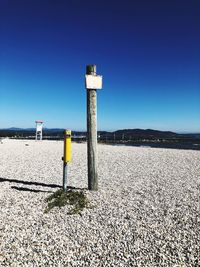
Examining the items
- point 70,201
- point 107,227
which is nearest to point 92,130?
point 70,201

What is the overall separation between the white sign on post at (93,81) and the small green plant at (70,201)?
266 cm

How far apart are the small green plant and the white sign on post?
2.66 m

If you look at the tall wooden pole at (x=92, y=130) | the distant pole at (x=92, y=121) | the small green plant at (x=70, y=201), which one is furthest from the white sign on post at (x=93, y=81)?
the small green plant at (x=70, y=201)

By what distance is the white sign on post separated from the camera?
648 centimetres

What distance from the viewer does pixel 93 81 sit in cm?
655

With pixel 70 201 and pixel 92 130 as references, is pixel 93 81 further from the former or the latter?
pixel 70 201

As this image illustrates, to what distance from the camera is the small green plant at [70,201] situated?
529 cm

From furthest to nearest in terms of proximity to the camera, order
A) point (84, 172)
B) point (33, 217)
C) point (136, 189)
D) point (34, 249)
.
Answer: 1. point (84, 172)
2. point (136, 189)
3. point (33, 217)
4. point (34, 249)

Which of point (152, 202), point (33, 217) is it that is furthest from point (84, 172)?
point (33, 217)

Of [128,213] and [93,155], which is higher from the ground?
[93,155]

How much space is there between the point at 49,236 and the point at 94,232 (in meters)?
0.71

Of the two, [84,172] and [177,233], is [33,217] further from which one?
[84,172]

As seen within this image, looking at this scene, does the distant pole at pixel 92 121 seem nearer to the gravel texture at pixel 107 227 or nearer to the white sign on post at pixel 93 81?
the white sign on post at pixel 93 81

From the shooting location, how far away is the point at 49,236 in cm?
402
